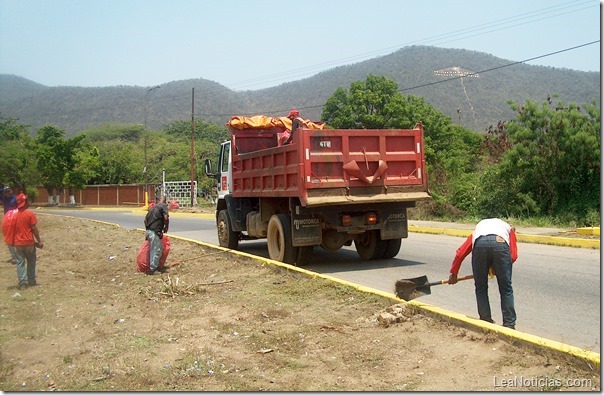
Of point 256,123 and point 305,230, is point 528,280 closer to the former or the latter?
point 305,230

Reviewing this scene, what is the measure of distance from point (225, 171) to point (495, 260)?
9.04 m

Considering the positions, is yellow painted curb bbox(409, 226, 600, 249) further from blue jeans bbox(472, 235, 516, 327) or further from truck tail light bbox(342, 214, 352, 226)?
blue jeans bbox(472, 235, 516, 327)

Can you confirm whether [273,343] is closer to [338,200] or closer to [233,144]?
[338,200]

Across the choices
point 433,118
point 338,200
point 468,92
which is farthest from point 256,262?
point 468,92

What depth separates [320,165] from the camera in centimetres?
962

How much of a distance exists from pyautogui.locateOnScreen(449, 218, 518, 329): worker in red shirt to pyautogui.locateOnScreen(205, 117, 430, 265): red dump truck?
396 cm

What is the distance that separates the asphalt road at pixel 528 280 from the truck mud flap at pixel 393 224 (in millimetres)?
577

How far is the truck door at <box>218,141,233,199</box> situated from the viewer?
1355 centimetres

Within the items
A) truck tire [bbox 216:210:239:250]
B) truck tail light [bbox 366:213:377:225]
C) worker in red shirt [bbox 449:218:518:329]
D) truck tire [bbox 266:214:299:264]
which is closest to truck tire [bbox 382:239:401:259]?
truck tail light [bbox 366:213:377:225]

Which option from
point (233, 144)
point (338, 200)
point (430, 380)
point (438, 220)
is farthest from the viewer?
point (438, 220)

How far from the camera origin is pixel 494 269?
568 centimetres

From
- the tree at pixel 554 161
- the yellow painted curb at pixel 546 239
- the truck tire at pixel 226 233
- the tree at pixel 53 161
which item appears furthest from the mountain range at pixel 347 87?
the truck tire at pixel 226 233

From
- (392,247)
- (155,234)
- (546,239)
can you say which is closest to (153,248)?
(155,234)

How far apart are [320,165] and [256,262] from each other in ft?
7.44
